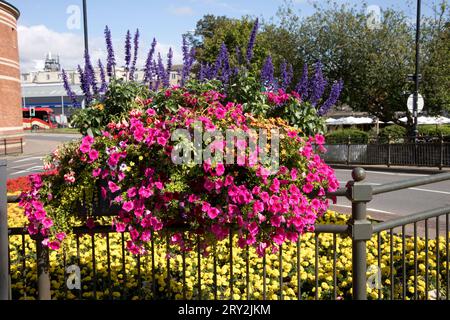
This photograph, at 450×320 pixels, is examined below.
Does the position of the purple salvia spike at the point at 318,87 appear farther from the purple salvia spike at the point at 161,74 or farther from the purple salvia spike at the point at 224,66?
the purple salvia spike at the point at 161,74

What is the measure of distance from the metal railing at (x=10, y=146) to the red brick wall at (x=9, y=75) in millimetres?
543

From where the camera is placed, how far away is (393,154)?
20938 millimetres

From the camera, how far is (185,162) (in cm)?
278

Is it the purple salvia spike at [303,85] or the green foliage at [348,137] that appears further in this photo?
the green foliage at [348,137]

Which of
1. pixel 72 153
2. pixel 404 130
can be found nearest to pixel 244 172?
pixel 72 153

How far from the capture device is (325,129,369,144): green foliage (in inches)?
902

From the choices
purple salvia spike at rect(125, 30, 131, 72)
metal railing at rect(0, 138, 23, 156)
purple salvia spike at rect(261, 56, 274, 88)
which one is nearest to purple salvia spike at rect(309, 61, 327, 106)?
purple salvia spike at rect(261, 56, 274, 88)

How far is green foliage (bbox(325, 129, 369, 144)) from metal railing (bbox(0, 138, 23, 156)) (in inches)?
770

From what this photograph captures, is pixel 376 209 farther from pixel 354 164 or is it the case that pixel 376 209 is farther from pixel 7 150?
pixel 7 150

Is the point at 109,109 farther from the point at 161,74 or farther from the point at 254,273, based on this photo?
the point at 254,273

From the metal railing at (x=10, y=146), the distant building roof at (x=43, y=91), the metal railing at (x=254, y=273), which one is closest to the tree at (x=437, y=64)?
the metal railing at (x=254, y=273)

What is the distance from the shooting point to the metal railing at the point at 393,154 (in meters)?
19.1

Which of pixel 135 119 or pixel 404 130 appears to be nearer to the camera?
pixel 135 119
